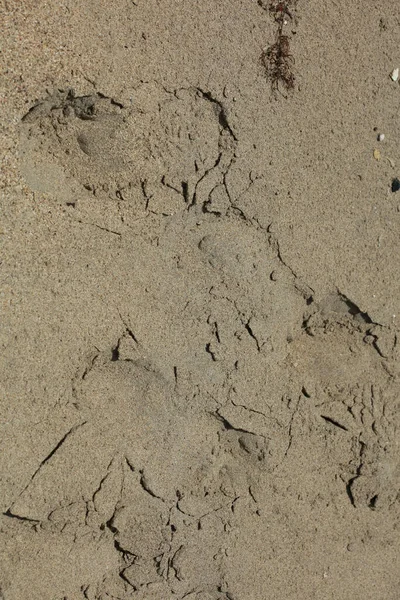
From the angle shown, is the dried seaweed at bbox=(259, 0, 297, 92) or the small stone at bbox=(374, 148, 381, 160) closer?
the dried seaweed at bbox=(259, 0, 297, 92)

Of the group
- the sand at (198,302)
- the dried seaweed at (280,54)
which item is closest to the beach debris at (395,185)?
the sand at (198,302)

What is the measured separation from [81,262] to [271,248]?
0.53m

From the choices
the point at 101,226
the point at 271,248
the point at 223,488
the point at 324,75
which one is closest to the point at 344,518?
the point at 223,488

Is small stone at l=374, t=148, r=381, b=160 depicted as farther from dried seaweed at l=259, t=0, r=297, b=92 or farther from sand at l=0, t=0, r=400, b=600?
dried seaweed at l=259, t=0, r=297, b=92

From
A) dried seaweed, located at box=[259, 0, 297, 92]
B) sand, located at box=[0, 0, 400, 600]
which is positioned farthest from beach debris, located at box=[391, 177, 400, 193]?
dried seaweed, located at box=[259, 0, 297, 92]

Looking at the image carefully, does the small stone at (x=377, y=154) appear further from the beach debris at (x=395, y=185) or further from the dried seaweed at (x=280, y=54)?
the dried seaweed at (x=280, y=54)

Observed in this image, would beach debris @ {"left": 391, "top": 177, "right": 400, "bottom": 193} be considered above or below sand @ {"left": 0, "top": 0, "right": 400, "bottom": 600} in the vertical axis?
above

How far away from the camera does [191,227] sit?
1.85 metres

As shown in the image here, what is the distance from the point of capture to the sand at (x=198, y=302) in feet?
5.61

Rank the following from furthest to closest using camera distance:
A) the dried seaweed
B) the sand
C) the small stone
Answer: the small stone
the dried seaweed
the sand

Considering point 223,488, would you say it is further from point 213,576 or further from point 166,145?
point 166,145

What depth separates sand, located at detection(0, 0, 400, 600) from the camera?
1710 millimetres

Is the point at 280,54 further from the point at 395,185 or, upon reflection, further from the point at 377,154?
the point at 395,185

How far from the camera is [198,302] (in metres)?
1.86
